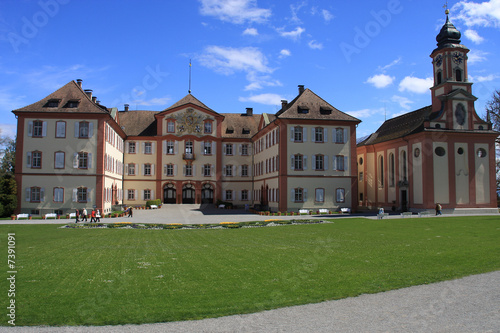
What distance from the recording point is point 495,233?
810 inches

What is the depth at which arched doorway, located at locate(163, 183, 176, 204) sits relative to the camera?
58.1 meters

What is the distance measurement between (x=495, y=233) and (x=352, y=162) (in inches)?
1017

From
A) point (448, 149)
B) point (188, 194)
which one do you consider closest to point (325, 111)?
point (448, 149)

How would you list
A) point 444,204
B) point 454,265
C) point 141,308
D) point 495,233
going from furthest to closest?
point 444,204, point 495,233, point 454,265, point 141,308

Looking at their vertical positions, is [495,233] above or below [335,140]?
below

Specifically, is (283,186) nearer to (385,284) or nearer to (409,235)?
(409,235)

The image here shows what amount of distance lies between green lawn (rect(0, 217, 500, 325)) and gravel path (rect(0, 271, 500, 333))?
1.20 feet

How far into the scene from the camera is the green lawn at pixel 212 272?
28.3 ft

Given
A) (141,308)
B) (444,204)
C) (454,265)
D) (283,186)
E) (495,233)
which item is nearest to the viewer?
(141,308)

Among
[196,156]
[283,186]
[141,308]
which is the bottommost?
[141,308]

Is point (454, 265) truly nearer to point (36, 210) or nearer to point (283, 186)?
point (283, 186)

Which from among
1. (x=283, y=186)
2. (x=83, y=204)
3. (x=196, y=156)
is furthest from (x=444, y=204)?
(x=83, y=204)

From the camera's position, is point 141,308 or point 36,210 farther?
point 36,210

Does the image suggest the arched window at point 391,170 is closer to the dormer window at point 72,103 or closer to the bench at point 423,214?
the bench at point 423,214
